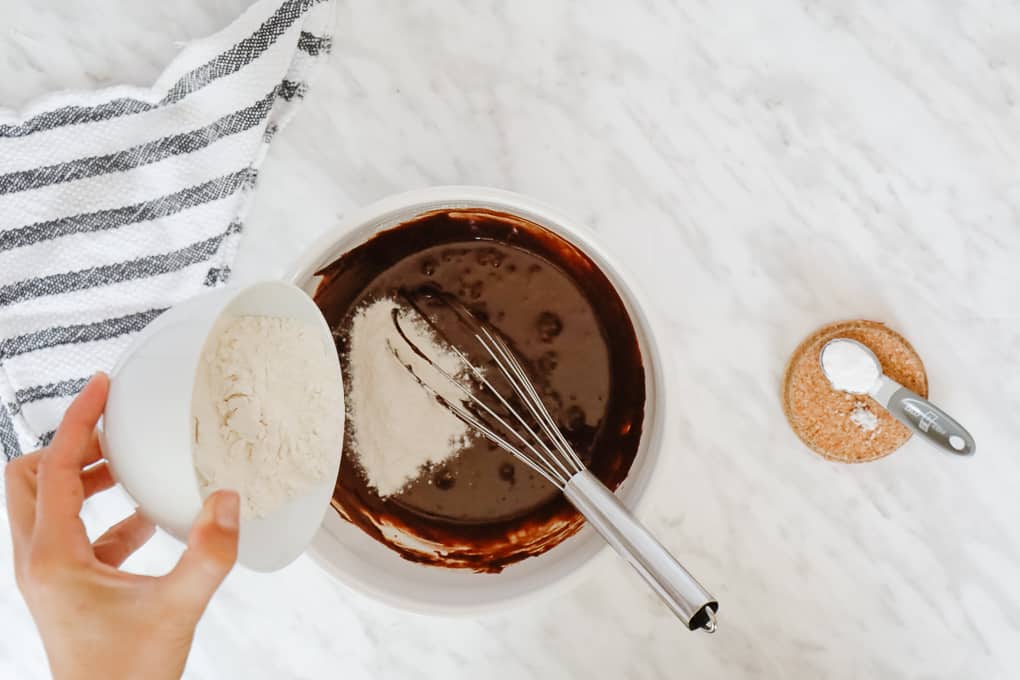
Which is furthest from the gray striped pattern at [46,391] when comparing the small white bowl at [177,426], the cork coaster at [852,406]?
the cork coaster at [852,406]

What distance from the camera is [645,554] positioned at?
0.50 m

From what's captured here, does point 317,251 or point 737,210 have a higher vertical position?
point 737,210

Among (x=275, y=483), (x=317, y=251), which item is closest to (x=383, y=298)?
(x=317, y=251)

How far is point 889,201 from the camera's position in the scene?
700 mm

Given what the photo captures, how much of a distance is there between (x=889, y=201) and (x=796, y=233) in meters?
0.09

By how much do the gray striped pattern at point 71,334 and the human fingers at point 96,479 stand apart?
0.13 meters

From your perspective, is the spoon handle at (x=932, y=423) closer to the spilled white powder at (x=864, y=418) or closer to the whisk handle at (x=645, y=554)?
the spilled white powder at (x=864, y=418)

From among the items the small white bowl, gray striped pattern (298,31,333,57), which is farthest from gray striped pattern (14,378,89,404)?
gray striped pattern (298,31,333,57)

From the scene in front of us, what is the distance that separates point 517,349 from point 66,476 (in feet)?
1.04

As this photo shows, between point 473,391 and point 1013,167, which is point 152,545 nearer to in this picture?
point 473,391

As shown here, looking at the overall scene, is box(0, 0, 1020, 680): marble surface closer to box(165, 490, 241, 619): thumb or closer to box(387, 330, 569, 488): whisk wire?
box(387, 330, 569, 488): whisk wire

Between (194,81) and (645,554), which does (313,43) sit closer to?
(194,81)

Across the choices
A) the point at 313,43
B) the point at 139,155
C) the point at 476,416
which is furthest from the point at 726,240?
the point at 139,155

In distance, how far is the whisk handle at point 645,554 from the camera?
49 cm
